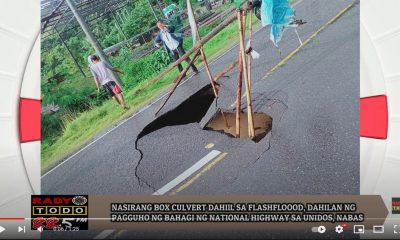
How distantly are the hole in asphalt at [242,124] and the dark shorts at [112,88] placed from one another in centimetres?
68

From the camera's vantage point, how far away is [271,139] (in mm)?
2172

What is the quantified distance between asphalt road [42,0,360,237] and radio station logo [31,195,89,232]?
6 centimetres

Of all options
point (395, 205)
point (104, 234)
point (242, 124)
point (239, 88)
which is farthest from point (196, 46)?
point (395, 205)

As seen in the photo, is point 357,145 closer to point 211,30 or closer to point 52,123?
point 211,30

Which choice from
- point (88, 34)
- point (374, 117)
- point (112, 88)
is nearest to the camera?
point (374, 117)

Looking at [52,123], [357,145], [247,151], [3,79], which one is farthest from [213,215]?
[3,79]

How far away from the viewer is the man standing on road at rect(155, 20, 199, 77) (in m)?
2.16

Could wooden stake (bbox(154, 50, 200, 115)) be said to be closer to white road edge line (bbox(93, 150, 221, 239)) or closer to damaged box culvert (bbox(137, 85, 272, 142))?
damaged box culvert (bbox(137, 85, 272, 142))

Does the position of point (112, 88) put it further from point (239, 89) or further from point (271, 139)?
point (271, 139)

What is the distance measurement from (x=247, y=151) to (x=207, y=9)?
3.30ft

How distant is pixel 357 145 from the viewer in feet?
6.75

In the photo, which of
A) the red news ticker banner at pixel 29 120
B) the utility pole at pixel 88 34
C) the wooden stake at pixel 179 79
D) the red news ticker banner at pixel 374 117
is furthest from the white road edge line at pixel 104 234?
the red news ticker banner at pixel 374 117

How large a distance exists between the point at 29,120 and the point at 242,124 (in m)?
1.44

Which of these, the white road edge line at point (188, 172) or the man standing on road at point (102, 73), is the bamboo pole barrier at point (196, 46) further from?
the white road edge line at point (188, 172)
